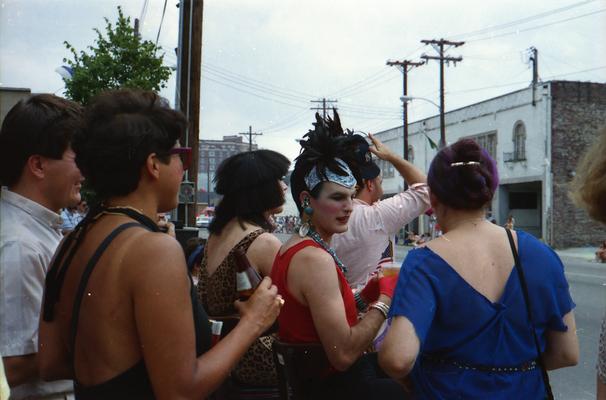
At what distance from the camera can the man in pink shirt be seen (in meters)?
3.24

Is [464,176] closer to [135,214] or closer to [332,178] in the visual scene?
[332,178]

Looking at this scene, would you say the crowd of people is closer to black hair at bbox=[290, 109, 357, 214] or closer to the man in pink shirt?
black hair at bbox=[290, 109, 357, 214]

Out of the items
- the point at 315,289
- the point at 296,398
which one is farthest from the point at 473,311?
the point at 296,398

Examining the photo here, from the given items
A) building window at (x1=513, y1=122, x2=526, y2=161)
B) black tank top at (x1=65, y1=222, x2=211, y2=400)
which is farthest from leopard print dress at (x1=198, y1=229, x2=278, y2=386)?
building window at (x1=513, y1=122, x2=526, y2=161)

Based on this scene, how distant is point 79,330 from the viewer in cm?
169

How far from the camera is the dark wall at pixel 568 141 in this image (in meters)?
31.9

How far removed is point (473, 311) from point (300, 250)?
740mm

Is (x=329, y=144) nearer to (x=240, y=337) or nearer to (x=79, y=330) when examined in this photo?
(x=240, y=337)

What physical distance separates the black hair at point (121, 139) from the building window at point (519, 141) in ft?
110

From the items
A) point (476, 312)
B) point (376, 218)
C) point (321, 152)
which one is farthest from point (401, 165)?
point (476, 312)

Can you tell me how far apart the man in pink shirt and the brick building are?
92.9 ft

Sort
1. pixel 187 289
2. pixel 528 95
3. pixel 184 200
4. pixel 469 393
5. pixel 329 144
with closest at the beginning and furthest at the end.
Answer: pixel 187 289
pixel 469 393
pixel 329 144
pixel 184 200
pixel 528 95

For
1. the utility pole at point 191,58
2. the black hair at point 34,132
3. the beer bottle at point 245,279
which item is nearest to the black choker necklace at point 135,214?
the beer bottle at point 245,279

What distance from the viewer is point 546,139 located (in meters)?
31.9
